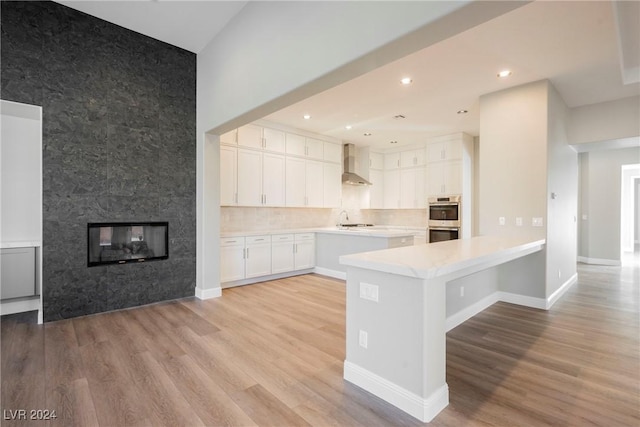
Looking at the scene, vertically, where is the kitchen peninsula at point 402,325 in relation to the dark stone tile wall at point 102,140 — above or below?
below

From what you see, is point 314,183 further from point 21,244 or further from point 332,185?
point 21,244

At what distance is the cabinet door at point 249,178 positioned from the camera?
5.10 metres

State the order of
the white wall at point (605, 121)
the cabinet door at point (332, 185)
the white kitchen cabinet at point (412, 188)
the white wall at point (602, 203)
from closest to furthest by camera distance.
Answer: the white wall at point (605, 121) < the cabinet door at point (332, 185) < the white wall at point (602, 203) < the white kitchen cabinet at point (412, 188)

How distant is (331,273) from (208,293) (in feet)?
7.48

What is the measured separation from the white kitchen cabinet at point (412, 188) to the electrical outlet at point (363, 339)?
18.3ft

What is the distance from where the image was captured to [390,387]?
1895 millimetres

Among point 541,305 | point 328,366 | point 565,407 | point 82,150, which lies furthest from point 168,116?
point 541,305

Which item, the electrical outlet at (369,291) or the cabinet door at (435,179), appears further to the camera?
the cabinet door at (435,179)

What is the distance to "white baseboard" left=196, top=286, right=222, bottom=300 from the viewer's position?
4.13 metres

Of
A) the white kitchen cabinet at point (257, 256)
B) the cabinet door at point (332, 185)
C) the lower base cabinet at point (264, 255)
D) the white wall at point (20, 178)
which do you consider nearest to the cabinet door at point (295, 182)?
the cabinet door at point (332, 185)

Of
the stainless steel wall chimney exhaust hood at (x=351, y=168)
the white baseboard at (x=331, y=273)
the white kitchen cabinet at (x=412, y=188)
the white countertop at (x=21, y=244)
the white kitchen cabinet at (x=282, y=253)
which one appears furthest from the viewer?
the white kitchen cabinet at (x=412, y=188)

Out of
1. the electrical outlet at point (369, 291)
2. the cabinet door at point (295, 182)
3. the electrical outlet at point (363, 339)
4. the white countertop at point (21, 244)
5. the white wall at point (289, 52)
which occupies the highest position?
the white wall at point (289, 52)

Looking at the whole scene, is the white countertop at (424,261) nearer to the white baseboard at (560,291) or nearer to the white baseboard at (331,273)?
the white baseboard at (560,291)

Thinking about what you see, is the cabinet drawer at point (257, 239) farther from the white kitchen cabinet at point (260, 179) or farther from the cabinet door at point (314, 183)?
the cabinet door at point (314, 183)
